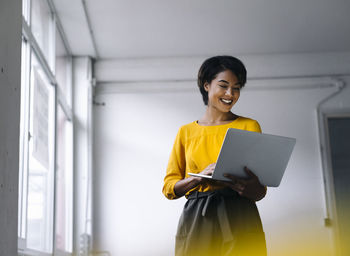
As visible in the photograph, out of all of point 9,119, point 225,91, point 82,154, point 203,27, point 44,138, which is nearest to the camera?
point 9,119

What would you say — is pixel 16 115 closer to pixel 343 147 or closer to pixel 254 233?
pixel 254 233

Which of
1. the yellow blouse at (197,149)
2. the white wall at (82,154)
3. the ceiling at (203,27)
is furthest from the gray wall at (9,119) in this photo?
the white wall at (82,154)

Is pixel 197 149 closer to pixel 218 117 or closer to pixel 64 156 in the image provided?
pixel 218 117

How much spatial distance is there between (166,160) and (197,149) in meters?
2.84

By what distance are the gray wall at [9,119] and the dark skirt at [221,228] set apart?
0.63 m

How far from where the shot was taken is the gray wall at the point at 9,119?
1.81m

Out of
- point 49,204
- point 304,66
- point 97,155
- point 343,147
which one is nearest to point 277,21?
point 304,66

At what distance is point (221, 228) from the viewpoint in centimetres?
179

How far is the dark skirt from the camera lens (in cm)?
176

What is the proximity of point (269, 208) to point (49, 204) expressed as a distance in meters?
2.02

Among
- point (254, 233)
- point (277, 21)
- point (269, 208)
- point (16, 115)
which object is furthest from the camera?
point (269, 208)

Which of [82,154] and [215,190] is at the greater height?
[82,154]

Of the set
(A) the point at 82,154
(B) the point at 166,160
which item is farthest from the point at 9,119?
(B) the point at 166,160

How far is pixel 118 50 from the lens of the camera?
4754mm
